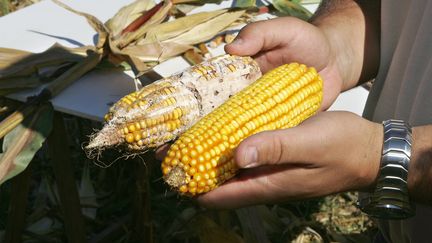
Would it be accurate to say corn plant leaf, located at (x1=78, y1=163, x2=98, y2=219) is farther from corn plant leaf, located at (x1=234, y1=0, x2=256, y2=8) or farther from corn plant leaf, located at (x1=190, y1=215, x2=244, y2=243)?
corn plant leaf, located at (x1=234, y1=0, x2=256, y2=8)

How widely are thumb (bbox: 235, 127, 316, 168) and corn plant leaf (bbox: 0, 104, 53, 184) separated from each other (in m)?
0.83

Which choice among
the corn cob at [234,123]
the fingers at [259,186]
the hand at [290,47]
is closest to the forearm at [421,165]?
the fingers at [259,186]

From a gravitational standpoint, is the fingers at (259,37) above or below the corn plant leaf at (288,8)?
above

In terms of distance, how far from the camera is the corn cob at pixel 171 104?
136 cm

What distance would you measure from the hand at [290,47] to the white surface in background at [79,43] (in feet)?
0.46

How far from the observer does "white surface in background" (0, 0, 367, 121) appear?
6.11 feet

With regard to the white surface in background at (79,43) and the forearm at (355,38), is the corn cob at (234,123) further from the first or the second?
the white surface in background at (79,43)

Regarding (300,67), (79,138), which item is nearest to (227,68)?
(300,67)

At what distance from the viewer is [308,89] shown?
1.59 m

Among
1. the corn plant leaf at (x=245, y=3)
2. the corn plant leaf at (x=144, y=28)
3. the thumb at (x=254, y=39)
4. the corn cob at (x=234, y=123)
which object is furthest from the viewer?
the corn plant leaf at (x=245, y=3)

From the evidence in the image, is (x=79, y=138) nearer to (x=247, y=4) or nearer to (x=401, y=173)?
(x=247, y=4)

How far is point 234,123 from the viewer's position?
1385mm

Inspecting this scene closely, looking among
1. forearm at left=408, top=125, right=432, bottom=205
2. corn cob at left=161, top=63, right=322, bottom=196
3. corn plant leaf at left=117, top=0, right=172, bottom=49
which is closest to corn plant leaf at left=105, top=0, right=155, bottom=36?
corn plant leaf at left=117, top=0, right=172, bottom=49

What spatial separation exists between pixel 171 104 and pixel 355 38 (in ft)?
2.14
